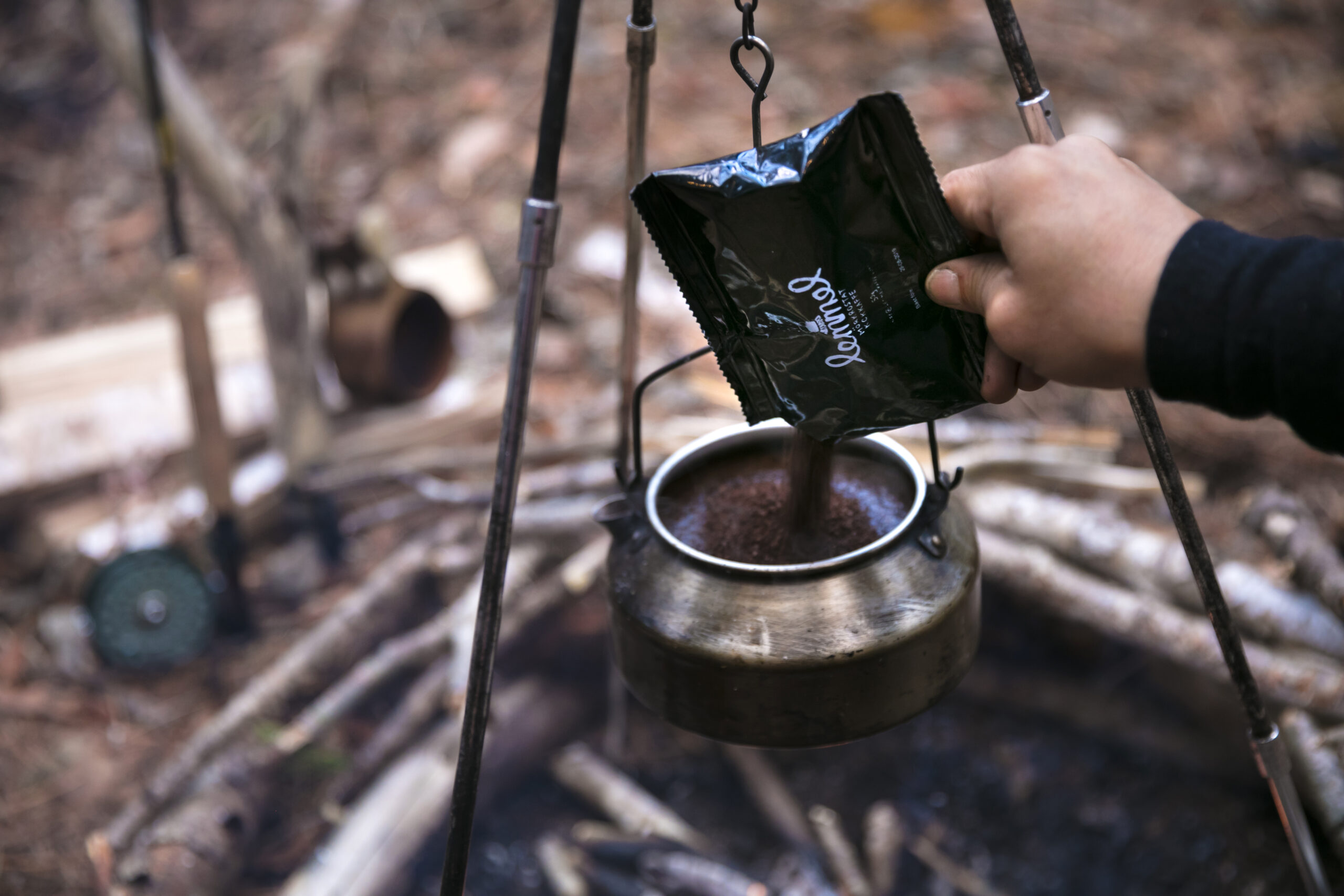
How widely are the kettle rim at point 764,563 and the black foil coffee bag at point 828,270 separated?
138mm

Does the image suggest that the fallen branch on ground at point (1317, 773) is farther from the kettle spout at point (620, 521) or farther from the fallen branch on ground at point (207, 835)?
the fallen branch on ground at point (207, 835)

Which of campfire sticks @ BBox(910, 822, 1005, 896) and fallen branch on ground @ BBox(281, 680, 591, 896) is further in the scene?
campfire sticks @ BBox(910, 822, 1005, 896)

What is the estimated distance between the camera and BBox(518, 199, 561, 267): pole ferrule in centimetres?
144

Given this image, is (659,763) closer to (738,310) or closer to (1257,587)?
(1257,587)

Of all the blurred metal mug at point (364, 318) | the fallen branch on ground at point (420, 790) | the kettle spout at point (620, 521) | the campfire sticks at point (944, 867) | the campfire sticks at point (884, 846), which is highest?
the kettle spout at point (620, 521)

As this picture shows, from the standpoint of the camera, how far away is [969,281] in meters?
1.20

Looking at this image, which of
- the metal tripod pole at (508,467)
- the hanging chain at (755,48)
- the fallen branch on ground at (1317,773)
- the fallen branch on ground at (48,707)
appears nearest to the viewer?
the hanging chain at (755,48)

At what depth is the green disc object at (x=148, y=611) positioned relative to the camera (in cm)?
333

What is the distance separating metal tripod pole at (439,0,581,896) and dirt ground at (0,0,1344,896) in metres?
1.21

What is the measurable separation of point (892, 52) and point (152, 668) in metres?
6.03

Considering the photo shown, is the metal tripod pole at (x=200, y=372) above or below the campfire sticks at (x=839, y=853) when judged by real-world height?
above

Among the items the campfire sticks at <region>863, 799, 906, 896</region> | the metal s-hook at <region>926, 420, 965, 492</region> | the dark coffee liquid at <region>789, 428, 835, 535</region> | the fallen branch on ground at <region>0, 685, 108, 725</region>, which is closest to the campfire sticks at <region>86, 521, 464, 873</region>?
the fallen branch on ground at <region>0, 685, 108, 725</region>

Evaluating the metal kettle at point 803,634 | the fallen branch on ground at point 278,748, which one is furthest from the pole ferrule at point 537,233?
the fallen branch on ground at point 278,748

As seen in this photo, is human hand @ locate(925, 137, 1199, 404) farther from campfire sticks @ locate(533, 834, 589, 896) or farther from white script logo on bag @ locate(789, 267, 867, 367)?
campfire sticks @ locate(533, 834, 589, 896)
